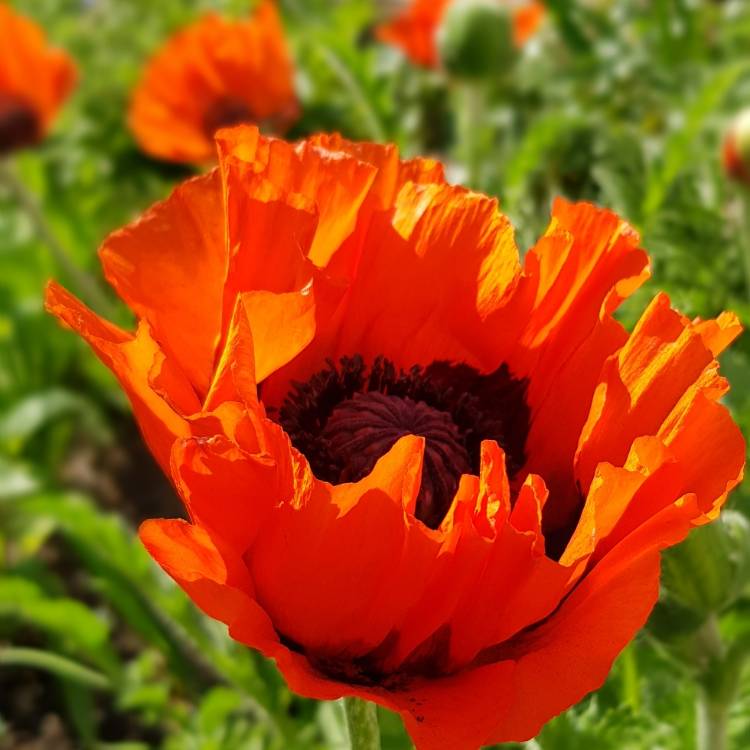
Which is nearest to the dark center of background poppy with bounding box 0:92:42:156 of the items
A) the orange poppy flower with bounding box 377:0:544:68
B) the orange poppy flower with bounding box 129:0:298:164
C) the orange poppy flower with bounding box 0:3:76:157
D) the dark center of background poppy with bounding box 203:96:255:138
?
the orange poppy flower with bounding box 0:3:76:157

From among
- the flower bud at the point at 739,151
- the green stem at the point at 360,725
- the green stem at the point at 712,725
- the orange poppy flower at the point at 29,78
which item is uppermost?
the orange poppy flower at the point at 29,78

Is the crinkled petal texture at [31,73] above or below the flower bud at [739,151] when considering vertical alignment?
above

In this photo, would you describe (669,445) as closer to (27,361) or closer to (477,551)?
(477,551)

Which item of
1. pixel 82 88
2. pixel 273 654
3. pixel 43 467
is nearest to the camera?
pixel 273 654

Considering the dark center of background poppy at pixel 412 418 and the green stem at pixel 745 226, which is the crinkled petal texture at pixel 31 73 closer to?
the green stem at pixel 745 226

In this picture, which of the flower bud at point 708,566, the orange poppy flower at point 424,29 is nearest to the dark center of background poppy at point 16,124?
the orange poppy flower at point 424,29

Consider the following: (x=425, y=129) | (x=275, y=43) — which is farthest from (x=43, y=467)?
(x=425, y=129)

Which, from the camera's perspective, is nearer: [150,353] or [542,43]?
[150,353]
